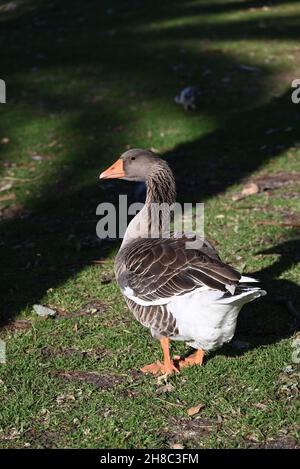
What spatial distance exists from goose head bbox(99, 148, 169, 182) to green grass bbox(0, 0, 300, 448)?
3.86 feet

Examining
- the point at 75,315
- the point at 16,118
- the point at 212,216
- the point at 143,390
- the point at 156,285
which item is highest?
the point at 156,285

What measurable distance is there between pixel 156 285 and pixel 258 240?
2.81 m

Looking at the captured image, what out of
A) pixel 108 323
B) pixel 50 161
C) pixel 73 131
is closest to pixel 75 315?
pixel 108 323

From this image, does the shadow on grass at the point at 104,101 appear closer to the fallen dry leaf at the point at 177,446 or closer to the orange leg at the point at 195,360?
the orange leg at the point at 195,360

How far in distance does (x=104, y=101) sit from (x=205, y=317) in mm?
8805

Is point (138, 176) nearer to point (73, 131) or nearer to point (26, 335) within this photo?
point (26, 335)

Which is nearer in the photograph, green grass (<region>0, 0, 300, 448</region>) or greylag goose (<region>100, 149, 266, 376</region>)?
greylag goose (<region>100, 149, 266, 376</region>)

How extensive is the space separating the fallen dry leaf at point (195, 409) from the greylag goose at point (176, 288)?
0.41m

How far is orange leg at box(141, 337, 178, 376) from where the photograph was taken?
5363 mm

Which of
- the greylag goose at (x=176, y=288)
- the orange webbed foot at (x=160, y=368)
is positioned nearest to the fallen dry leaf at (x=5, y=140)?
the greylag goose at (x=176, y=288)

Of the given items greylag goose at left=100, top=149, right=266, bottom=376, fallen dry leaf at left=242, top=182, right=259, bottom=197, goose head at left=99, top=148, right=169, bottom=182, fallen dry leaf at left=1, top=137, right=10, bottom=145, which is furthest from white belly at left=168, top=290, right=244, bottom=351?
fallen dry leaf at left=1, top=137, right=10, bottom=145

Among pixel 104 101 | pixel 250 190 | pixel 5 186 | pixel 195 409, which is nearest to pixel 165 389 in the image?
pixel 195 409

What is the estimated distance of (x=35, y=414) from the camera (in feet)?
16.4

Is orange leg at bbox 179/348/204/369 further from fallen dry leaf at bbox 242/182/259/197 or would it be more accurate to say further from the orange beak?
fallen dry leaf at bbox 242/182/259/197
